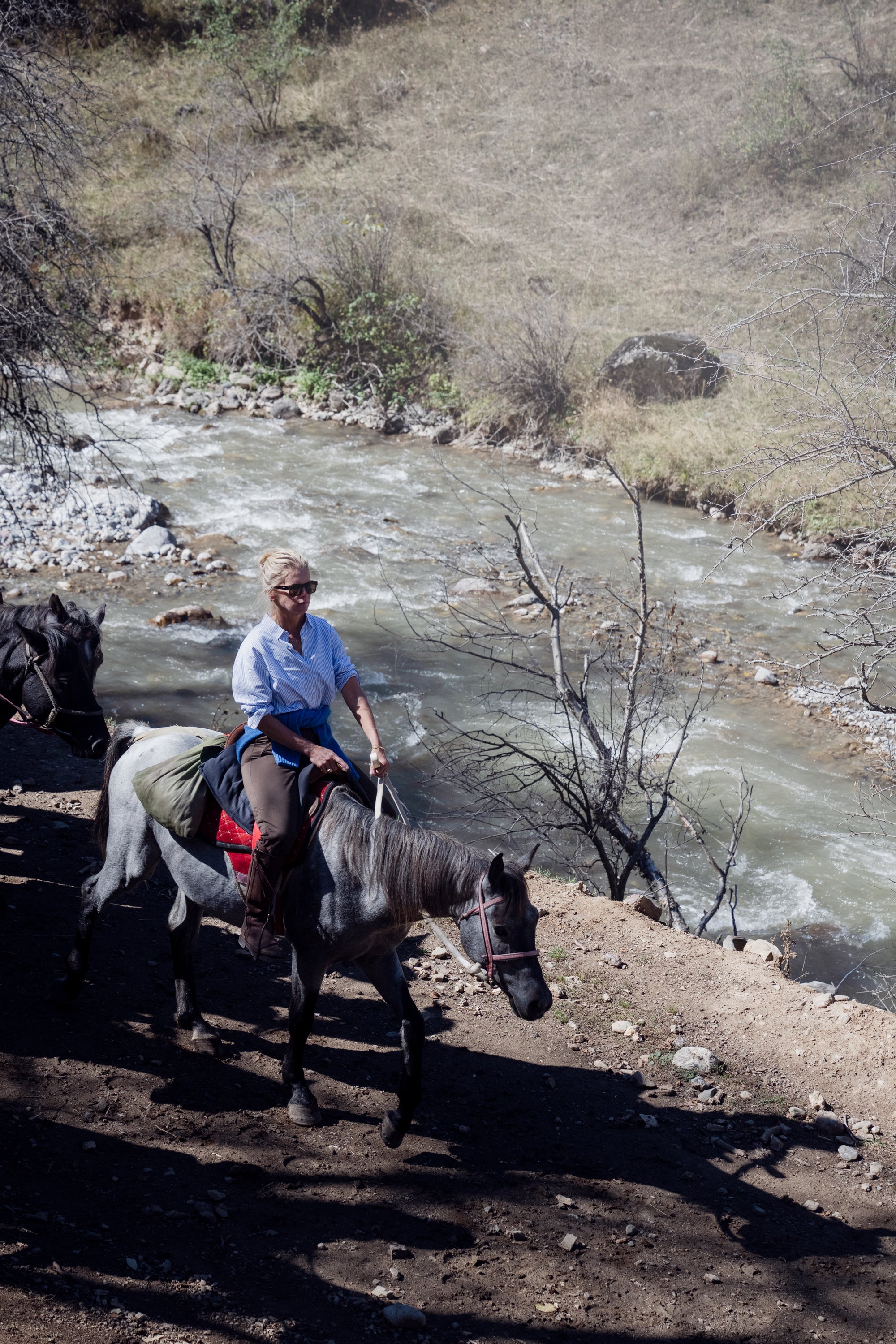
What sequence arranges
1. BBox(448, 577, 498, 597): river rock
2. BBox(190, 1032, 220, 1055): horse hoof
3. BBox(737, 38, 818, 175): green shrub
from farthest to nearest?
1. BBox(737, 38, 818, 175): green shrub
2. BBox(448, 577, 498, 597): river rock
3. BBox(190, 1032, 220, 1055): horse hoof

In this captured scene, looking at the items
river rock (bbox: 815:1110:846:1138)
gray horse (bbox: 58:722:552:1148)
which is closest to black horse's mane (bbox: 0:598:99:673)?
gray horse (bbox: 58:722:552:1148)

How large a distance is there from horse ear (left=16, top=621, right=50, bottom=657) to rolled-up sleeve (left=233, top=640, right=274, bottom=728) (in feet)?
6.99

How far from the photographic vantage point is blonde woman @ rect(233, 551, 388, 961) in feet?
14.3

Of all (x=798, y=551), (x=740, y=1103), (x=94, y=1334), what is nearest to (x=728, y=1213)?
(x=740, y=1103)

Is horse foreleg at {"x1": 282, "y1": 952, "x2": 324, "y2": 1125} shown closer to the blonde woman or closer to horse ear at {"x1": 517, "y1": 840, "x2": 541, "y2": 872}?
the blonde woman

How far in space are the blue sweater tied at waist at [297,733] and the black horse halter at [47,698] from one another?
1.75m

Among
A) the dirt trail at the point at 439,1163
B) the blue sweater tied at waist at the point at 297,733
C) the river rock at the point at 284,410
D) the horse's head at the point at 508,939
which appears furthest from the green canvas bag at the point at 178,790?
the river rock at the point at 284,410

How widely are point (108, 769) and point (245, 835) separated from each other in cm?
115

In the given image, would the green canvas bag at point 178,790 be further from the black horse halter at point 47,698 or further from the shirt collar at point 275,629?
the black horse halter at point 47,698

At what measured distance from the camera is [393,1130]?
14.7ft

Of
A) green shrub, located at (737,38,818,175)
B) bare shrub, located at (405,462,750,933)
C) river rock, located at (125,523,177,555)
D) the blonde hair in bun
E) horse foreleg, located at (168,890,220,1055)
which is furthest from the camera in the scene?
green shrub, located at (737,38,818,175)

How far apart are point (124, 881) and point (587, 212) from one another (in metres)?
31.2

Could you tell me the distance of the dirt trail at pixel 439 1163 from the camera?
367 centimetres

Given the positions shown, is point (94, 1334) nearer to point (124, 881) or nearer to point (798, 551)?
point (124, 881)
